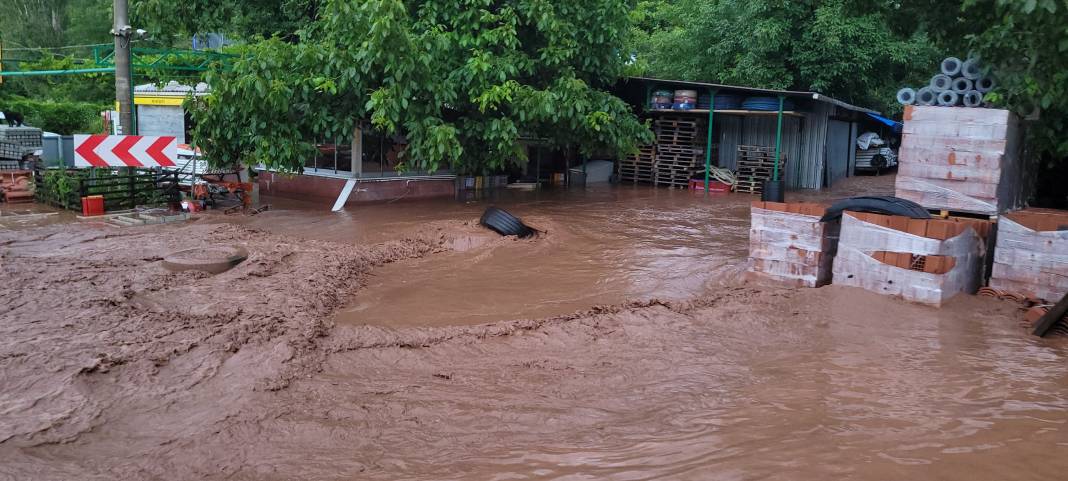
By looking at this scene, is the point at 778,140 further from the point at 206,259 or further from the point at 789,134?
the point at 206,259

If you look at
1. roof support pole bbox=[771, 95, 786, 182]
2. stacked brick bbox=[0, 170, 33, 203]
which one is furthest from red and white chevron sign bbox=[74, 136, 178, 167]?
roof support pole bbox=[771, 95, 786, 182]

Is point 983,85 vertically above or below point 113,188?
above

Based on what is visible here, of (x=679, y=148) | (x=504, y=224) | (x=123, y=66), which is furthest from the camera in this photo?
(x=679, y=148)

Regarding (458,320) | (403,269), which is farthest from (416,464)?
(403,269)

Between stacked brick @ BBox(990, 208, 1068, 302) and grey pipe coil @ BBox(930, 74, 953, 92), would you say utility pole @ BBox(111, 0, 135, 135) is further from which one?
stacked brick @ BBox(990, 208, 1068, 302)

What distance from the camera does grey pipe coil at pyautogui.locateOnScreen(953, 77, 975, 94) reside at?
33.4 ft

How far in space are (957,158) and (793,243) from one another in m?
2.18

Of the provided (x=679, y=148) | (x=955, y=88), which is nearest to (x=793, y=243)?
(x=955, y=88)

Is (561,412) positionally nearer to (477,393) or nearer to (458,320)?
(477,393)

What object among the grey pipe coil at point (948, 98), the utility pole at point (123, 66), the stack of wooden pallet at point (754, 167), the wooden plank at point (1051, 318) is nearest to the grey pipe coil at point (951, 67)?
the grey pipe coil at point (948, 98)

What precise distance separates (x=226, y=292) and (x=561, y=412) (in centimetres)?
453

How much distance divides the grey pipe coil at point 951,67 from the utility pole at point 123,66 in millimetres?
13945

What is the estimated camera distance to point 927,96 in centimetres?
1014

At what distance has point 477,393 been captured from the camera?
230 inches
